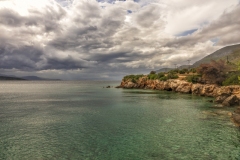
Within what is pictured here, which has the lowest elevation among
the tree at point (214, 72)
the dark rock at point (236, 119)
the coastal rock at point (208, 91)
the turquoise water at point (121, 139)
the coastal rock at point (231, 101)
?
the turquoise water at point (121, 139)

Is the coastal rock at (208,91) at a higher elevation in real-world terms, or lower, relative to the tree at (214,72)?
lower

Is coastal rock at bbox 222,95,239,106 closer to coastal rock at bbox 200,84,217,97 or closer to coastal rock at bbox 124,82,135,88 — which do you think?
coastal rock at bbox 200,84,217,97

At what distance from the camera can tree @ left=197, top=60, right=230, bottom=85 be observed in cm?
9781

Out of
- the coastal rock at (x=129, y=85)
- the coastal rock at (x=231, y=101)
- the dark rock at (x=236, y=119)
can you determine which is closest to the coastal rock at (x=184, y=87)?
the coastal rock at (x=231, y=101)

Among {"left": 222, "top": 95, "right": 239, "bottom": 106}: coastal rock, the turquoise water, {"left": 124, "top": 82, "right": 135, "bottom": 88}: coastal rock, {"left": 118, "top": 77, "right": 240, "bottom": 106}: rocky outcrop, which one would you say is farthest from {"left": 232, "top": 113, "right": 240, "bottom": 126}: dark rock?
{"left": 124, "top": 82, "right": 135, "bottom": 88}: coastal rock

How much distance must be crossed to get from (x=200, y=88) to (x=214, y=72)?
18638 mm

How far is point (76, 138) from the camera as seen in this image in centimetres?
2686

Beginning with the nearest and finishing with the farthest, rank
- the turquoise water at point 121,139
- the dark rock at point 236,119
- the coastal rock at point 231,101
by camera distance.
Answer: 1. the turquoise water at point 121,139
2. the dark rock at point 236,119
3. the coastal rock at point 231,101

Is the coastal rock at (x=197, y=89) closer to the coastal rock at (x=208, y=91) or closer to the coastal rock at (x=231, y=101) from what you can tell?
the coastal rock at (x=208, y=91)

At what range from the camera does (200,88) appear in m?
88.6

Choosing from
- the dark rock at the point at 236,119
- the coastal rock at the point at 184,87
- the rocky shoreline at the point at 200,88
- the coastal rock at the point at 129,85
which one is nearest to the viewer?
the dark rock at the point at 236,119

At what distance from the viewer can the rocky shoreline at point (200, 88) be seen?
5438 cm

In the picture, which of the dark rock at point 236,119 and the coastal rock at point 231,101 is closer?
the dark rock at point 236,119

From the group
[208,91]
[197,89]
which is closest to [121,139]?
[208,91]
